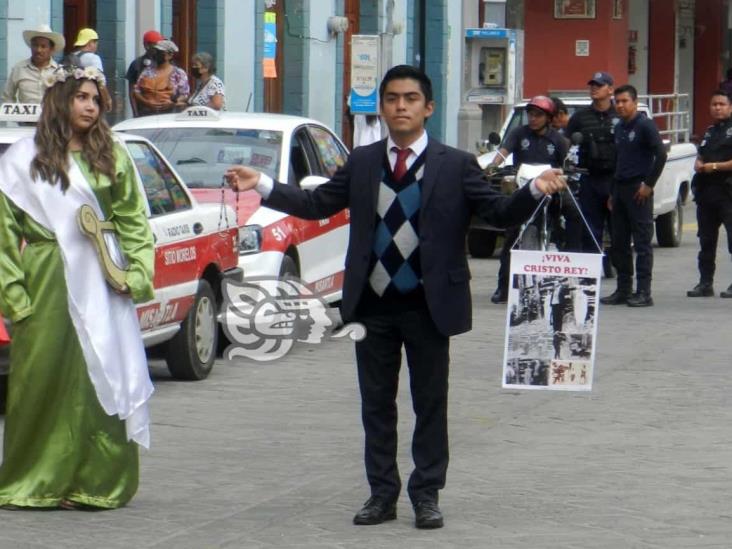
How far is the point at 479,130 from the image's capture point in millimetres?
35125

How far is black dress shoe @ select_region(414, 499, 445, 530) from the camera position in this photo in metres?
7.45

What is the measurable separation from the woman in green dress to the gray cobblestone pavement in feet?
0.61

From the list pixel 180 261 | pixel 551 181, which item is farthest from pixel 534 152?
pixel 551 181

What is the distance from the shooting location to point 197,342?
39.1 ft

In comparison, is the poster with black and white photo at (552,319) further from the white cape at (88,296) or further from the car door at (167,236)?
the car door at (167,236)

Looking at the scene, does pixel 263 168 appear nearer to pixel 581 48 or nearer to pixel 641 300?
pixel 641 300

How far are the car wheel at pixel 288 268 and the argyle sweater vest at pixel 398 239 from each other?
5822 millimetres

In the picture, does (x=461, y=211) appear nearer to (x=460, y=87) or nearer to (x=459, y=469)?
(x=459, y=469)

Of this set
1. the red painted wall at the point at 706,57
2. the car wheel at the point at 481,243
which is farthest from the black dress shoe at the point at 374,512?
the red painted wall at the point at 706,57

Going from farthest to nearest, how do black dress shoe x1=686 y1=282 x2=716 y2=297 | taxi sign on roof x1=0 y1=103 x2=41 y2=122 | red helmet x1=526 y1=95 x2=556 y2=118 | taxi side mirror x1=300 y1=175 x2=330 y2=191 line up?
black dress shoe x1=686 y1=282 x2=716 y2=297
red helmet x1=526 y1=95 x2=556 y2=118
taxi side mirror x1=300 y1=175 x2=330 y2=191
taxi sign on roof x1=0 y1=103 x2=41 y2=122

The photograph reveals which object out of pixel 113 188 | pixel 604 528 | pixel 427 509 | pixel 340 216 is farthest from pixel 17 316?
pixel 340 216

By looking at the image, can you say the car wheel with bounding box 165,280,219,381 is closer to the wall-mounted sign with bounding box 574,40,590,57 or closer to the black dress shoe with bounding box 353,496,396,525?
the black dress shoe with bounding box 353,496,396,525

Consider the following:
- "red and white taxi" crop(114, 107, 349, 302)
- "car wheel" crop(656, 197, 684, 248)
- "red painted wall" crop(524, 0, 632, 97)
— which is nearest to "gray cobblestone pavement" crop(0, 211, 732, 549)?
"red and white taxi" crop(114, 107, 349, 302)

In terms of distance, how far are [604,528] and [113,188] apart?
Answer: 238cm
